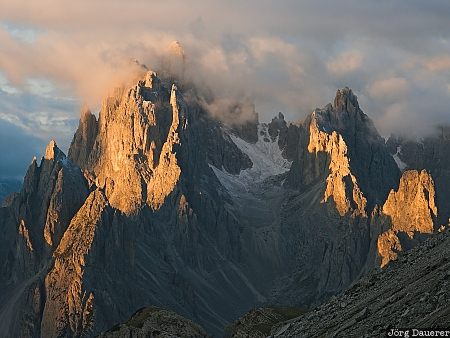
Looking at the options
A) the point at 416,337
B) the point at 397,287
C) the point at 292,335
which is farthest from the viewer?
the point at 292,335

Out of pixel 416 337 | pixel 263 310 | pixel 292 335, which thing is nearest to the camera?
pixel 416 337

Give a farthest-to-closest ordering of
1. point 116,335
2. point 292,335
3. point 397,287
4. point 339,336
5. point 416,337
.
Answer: point 116,335 → point 292,335 → point 397,287 → point 339,336 → point 416,337

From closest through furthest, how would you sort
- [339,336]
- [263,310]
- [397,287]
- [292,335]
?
[339,336]
[397,287]
[292,335]
[263,310]

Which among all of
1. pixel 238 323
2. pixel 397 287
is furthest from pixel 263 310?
pixel 397 287

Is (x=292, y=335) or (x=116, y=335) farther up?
(x=116, y=335)

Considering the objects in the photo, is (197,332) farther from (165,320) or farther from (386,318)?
(386,318)

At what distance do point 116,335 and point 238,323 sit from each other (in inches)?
659

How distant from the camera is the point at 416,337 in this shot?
175 ft

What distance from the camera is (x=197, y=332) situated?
132125 millimetres

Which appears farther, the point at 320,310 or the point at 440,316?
the point at 320,310

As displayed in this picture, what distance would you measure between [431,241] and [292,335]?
51.0 ft

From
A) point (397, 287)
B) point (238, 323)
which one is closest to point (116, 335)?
point (238, 323)

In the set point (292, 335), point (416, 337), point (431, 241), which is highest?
point (431, 241)

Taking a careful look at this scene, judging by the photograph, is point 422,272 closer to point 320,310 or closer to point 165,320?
point 320,310
